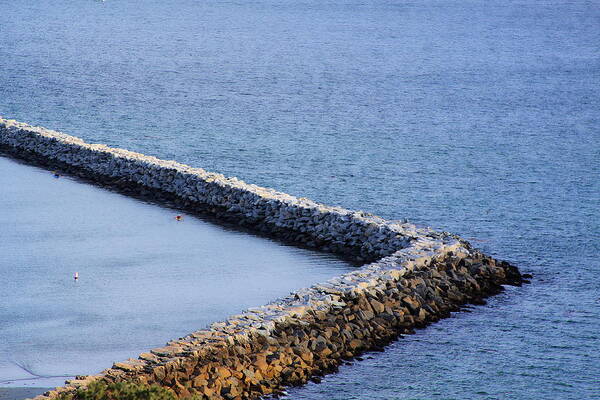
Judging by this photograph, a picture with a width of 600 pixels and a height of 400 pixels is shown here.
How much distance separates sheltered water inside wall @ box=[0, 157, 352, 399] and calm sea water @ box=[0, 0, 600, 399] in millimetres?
3549

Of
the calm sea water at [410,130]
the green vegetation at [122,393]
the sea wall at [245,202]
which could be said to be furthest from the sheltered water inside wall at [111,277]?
the calm sea water at [410,130]

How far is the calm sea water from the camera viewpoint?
1681 cm

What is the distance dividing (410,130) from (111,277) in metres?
27.5

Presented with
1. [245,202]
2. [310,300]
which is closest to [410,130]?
[245,202]

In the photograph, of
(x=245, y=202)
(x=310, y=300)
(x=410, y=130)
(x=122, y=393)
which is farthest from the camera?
(x=410, y=130)

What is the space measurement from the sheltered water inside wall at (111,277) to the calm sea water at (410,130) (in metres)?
3.55

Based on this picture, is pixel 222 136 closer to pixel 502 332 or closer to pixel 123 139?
pixel 123 139

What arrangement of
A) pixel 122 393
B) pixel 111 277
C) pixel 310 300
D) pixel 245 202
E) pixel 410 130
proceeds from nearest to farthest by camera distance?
pixel 122 393
pixel 310 300
pixel 111 277
pixel 245 202
pixel 410 130

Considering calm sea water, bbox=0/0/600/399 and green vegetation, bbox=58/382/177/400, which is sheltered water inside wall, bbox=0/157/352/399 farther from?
calm sea water, bbox=0/0/600/399

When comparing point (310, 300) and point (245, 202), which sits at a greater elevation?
point (245, 202)

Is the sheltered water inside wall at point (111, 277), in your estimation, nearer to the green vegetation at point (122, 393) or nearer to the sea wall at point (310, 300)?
the sea wall at point (310, 300)

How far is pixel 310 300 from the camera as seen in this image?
17281 mm

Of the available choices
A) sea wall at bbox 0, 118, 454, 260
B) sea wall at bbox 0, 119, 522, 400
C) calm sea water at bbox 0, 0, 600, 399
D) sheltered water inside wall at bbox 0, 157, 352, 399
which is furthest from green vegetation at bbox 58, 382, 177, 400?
sea wall at bbox 0, 118, 454, 260

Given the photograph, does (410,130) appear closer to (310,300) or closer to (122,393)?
(310,300)
